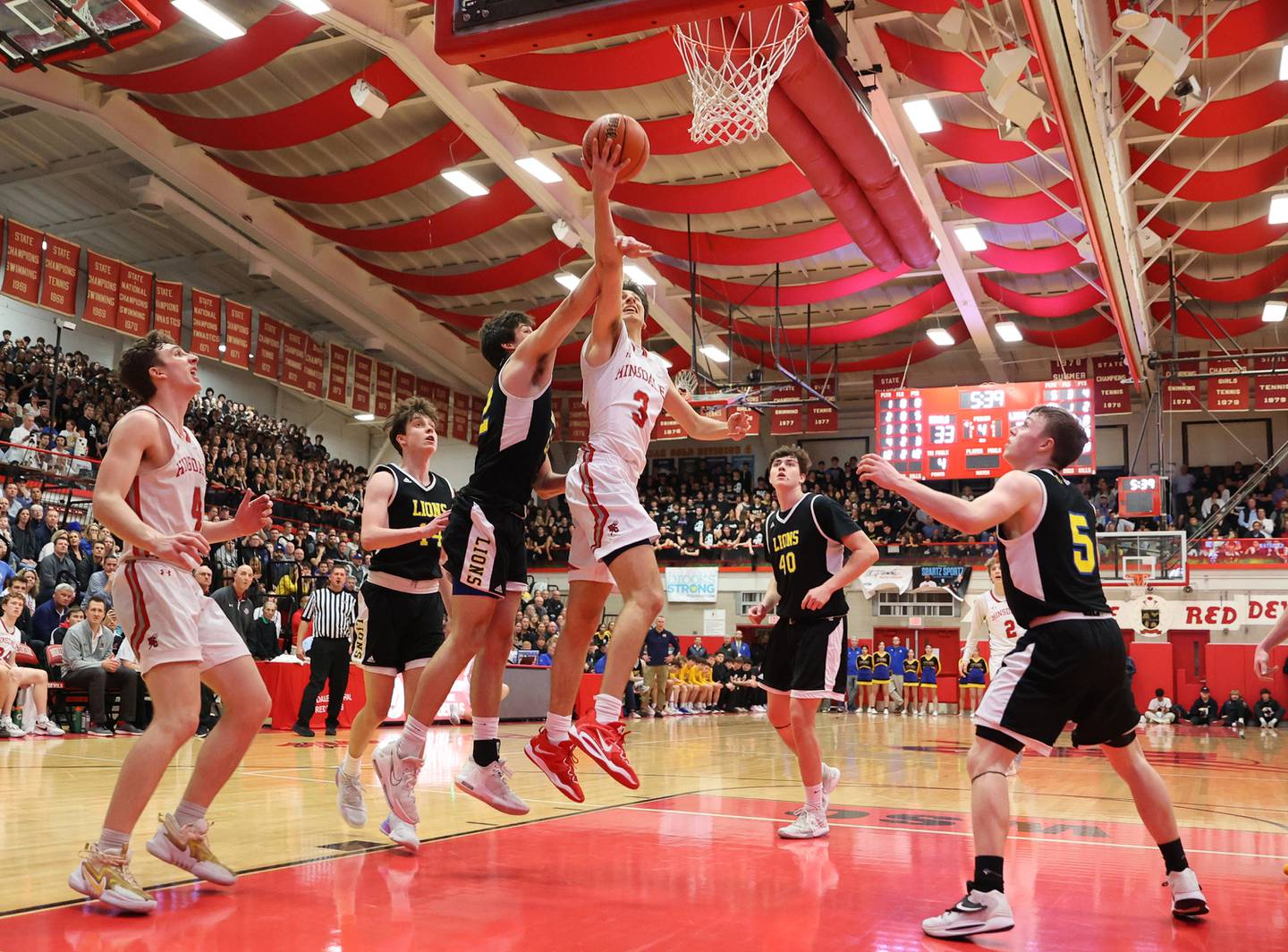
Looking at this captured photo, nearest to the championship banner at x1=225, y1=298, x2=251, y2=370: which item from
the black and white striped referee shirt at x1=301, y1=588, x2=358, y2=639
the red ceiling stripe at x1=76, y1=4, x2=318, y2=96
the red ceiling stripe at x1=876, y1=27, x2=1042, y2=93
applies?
the red ceiling stripe at x1=76, y1=4, x2=318, y2=96

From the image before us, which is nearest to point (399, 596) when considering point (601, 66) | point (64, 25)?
point (64, 25)

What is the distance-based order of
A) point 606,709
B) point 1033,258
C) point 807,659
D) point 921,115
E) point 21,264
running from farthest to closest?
point 1033,258, point 21,264, point 921,115, point 807,659, point 606,709

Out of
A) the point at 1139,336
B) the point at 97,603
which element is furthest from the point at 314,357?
the point at 1139,336

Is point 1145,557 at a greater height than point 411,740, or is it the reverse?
point 1145,557

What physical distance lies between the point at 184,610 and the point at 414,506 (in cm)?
165

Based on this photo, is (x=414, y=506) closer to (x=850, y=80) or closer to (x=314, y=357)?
(x=850, y=80)

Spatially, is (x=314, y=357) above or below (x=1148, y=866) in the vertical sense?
above

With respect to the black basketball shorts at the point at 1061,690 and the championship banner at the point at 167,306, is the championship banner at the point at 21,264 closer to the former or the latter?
the championship banner at the point at 167,306

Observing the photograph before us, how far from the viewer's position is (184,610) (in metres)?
3.73

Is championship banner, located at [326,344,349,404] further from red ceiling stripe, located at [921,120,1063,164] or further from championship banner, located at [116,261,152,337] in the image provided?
red ceiling stripe, located at [921,120,1063,164]

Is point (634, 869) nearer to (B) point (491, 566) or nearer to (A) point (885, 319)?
(B) point (491, 566)

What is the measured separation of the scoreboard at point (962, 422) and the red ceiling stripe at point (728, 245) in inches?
134

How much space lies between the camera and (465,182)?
17891mm

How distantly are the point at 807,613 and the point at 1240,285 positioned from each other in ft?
61.6
